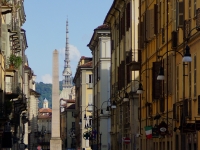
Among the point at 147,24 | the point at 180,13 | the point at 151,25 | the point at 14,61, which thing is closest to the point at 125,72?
the point at 14,61

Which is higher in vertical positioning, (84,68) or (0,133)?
(84,68)

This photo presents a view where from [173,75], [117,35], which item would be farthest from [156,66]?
[117,35]

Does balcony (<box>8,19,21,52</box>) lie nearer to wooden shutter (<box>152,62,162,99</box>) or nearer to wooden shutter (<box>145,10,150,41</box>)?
wooden shutter (<box>145,10,150,41</box>)

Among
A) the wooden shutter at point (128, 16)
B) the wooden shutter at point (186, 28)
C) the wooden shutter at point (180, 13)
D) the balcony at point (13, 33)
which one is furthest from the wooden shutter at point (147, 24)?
the balcony at point (13, 33)

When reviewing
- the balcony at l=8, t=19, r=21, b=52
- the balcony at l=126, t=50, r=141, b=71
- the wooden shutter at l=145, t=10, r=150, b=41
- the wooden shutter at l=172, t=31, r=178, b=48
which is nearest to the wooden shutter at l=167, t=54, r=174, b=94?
the wooden shutter at l=172, t=31, r=178, b=48

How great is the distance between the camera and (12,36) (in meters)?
72.6

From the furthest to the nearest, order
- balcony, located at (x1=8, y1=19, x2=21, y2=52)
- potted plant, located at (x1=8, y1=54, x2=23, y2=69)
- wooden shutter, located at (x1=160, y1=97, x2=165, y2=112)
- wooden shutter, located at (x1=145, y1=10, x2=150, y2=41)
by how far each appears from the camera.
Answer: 1. balcony, located at (x1=8, y1=19, x2=21, y2=52)
2. potted plant, located at (x1=8, y1=54, x2=23, y2=69)
3. wooden shutter, located at (x1=145, y1=10, x2=150, y2=41)
4. wooden shutter, located at (x1=160, y1=97, x2=165, y2=112)

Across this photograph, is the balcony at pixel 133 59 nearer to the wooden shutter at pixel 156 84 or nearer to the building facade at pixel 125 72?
the building facade at pixel 125 72

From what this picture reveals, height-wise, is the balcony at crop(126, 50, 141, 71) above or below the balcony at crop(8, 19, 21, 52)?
below

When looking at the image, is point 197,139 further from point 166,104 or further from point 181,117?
point 166,104

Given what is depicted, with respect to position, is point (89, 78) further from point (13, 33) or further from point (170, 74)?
point (170, 74)

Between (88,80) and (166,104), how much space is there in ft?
320

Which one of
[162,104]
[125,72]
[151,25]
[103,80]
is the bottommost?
[162,104]

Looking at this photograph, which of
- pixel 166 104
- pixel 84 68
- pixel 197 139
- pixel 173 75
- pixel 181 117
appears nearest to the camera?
pixel 197 139
